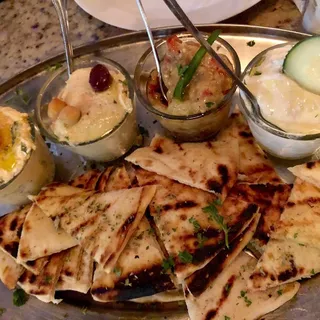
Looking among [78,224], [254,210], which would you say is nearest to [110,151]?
[78,224]

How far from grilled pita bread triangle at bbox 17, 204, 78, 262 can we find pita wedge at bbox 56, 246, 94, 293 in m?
0.05

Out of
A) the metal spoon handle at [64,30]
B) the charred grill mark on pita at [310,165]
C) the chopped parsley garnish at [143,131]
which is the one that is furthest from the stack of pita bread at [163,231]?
the metal spoon handle at [64,30]

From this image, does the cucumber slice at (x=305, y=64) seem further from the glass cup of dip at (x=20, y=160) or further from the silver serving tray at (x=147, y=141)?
the glass cup of dip at (x=20, y=160)

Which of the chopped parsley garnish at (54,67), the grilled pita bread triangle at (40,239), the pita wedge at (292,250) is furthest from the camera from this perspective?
the chopped parsley garnish at (54,67)

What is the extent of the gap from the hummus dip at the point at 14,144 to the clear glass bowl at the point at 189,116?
542mm

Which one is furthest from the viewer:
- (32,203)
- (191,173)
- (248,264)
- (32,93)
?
(32,93)

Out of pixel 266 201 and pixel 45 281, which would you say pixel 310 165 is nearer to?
pixel 266 201

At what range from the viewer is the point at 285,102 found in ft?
5.96

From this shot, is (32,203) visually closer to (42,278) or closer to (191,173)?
(42,278)

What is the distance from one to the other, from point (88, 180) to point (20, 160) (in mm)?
332

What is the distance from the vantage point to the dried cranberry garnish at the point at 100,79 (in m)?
2.15

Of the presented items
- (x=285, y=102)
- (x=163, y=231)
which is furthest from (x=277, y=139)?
(x=163, y=231)

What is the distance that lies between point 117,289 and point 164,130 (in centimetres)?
86

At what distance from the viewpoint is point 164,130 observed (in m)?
2.40
